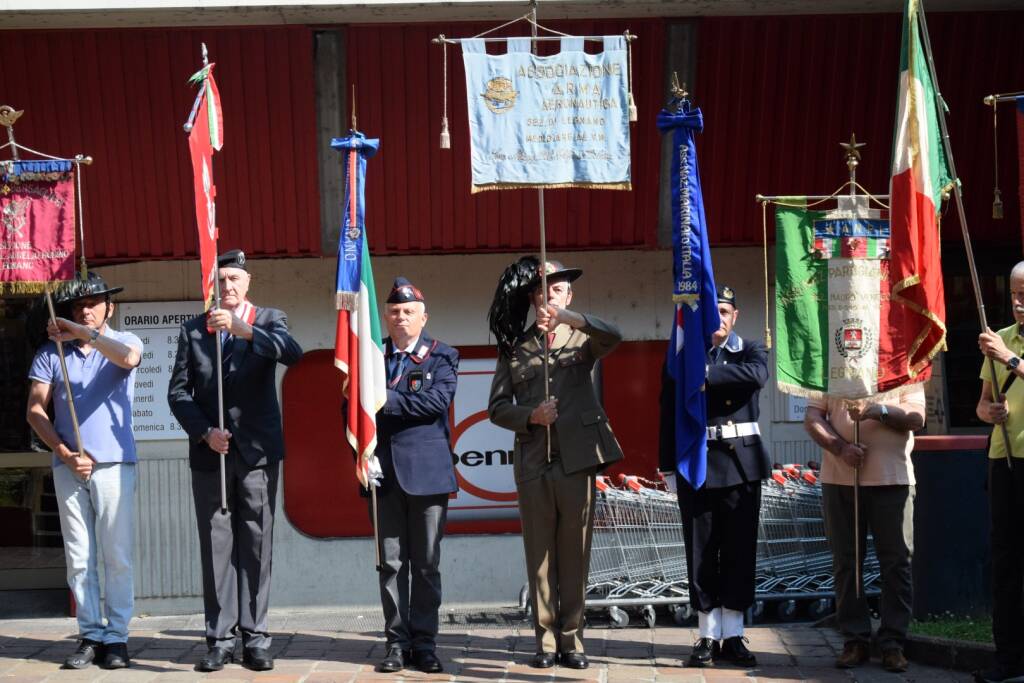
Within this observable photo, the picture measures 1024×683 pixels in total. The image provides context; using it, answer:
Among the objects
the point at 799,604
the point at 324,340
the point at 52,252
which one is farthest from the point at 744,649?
the point at 52,252

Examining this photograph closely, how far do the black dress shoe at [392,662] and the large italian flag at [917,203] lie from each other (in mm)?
3224

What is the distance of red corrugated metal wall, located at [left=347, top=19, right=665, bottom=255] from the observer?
354 inches

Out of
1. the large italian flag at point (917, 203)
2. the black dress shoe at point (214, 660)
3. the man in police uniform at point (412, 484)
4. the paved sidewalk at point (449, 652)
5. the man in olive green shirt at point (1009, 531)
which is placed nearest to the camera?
the man in olive green shirt at point (1009, 531)

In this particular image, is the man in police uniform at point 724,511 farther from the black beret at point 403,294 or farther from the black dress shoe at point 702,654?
the black beret at point 403,294

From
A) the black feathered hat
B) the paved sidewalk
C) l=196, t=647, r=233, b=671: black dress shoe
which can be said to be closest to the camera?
the paved sidewalk

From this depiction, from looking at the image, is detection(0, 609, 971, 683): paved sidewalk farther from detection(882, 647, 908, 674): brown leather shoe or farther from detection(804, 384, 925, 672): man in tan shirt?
detection(804, 384, 925, 672): man in tan shirt

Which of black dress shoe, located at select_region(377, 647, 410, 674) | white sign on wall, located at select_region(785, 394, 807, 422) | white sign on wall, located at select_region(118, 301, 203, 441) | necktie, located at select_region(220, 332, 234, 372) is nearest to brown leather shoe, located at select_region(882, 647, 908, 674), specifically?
black dress shoe, located at select_region(377, 647, 410, 674)

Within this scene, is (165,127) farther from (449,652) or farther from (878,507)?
(878,507)

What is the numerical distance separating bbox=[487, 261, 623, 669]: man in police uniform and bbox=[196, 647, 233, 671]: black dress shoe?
173 centimetres

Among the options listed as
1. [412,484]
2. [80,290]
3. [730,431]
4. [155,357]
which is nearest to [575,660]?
[412,484]

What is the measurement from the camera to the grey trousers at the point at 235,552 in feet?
23.6

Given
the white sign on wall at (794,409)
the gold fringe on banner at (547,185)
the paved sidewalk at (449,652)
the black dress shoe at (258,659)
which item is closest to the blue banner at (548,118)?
the gold fringe on banner at (547,185)

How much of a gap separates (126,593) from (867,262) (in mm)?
4609

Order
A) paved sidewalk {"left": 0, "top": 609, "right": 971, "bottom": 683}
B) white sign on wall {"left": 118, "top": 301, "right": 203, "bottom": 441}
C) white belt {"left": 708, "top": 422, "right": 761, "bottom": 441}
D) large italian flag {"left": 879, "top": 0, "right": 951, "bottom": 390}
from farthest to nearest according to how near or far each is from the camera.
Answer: white sign on wall {"left": 118, "top": 301, "right": 203, "bottom": 441} < white belt {"left": 708, "top": 422, "right": 761, "bottom": 441} < paved sidewalk {"left": 0, "top": 609, "right": 971, "bottom": 683} < large italian flag {"left": 879, "top": 0, "right": 951, "bottom": 390}
